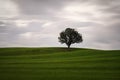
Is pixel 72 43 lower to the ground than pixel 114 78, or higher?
higher

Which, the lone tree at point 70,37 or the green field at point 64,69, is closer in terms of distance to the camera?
the green field at point 64,69

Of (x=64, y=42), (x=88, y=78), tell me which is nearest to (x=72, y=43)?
(x=64, y=42)

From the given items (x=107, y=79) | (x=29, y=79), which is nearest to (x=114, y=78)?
(x=107, y=79)

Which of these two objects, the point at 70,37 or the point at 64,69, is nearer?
the point at 64,69

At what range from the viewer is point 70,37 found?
102m

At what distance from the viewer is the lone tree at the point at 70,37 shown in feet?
333

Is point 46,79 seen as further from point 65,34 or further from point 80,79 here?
point 65,34

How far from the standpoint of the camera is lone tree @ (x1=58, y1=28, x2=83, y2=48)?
101 m

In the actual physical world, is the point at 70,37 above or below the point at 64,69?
above

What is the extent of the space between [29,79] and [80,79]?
5626mm

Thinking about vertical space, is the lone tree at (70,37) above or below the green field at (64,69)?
above

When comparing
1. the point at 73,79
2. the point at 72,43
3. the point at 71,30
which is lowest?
the point at 73,79

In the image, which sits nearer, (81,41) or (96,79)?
(96,79)

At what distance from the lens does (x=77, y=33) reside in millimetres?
102750
